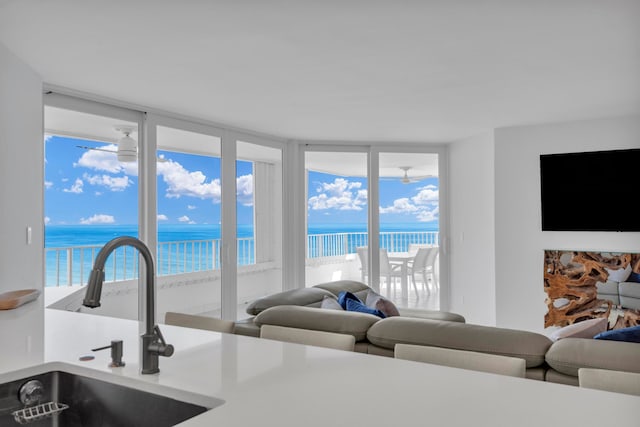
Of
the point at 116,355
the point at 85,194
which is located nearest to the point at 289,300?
the point at 116,355

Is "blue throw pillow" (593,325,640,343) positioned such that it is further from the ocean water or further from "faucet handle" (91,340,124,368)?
the ocean water

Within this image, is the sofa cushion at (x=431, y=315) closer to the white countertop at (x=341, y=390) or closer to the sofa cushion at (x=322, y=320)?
the sofa cushion at (x=322, y=320)

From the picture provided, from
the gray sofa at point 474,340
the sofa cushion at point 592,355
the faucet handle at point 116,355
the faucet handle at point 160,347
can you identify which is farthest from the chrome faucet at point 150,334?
the sofa cushion at point 592,355

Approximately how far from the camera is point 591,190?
5156mm

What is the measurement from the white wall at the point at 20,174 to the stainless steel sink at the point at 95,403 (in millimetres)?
1902

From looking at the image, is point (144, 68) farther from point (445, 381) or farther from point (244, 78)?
point (445, 381)

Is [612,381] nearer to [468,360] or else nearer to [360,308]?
[468,360]

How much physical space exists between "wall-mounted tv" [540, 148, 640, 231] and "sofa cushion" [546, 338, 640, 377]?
345 centimetres

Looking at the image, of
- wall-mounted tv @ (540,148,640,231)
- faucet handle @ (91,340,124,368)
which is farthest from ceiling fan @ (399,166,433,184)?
faucet handle @ (91,340,124,368)

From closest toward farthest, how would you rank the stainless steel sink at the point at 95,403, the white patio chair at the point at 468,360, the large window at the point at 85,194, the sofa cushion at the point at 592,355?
the stainless steel sink at the point at 95,403, the white patio chair at the point at 468,360, the sofa cushion at the point at 592,355, the large window at the point at 85,194

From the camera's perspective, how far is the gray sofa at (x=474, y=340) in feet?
6.70

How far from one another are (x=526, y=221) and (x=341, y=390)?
15.9ft

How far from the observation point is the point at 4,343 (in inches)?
63.6

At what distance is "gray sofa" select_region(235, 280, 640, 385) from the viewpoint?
6.70 ft
